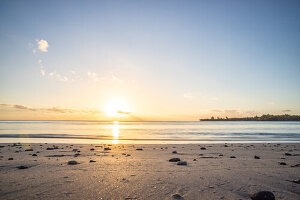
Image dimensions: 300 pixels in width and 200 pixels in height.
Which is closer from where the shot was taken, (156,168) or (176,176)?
(176,176)

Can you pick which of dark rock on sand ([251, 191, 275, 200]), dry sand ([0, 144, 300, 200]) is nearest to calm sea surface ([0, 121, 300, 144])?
dry sand ([0, 144, 300, 200])

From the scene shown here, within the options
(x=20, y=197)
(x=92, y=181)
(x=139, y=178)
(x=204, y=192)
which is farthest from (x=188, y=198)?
(x=20, y=197)

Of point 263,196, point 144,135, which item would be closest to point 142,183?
point 263,196

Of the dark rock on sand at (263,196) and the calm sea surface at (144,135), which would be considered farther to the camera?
the calm sea surface at (144,135)

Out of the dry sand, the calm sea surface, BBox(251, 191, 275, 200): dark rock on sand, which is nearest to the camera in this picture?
BBox(251, 191, 275, 200): dark rock on sand

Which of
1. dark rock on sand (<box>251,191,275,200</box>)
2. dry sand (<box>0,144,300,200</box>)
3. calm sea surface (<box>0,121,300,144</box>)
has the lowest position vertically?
calm sea surface (<box>0,121,300,144</box>)

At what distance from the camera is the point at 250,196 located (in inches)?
152

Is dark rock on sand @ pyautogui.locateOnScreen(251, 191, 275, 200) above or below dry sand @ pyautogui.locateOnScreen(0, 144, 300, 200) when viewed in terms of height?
above

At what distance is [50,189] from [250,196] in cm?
423

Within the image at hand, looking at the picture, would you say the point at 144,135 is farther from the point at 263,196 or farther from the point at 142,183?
the point at 263,196

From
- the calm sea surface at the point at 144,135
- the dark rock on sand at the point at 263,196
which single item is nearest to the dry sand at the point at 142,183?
the dark rock on sand at the point at 263,196

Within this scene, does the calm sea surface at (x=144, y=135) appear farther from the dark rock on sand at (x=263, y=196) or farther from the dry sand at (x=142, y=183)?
the dark rock on sand at (x=263, y=196)

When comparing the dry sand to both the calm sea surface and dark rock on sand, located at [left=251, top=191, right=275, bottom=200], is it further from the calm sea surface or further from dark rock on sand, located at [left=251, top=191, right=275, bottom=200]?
the calm sea surface

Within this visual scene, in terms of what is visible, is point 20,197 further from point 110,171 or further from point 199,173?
point 199,173
